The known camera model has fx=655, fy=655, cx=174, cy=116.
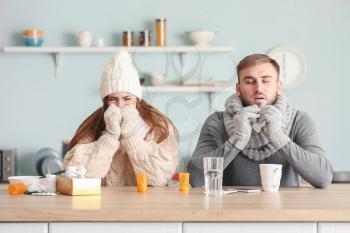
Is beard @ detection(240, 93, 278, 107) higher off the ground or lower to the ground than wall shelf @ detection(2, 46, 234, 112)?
lower

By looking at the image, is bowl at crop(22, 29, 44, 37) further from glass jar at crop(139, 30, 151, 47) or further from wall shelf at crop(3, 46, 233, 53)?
glass jar at crop(139, 30, 151, 47)

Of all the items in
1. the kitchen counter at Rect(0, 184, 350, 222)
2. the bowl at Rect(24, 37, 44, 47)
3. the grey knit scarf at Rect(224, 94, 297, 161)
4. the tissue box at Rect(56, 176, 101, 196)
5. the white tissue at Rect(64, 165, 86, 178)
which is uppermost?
the bowl at Rect(24, 37, 44, 47)

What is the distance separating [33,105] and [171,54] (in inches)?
46.4

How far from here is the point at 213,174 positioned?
2.17m

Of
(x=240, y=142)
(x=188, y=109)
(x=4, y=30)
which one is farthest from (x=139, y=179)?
(x=4, y=30)

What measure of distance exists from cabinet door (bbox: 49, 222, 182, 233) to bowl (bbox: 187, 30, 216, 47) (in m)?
3.45

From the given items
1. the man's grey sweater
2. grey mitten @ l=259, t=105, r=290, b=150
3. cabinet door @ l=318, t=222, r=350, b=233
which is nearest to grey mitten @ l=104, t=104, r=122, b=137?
the man's grey sweater

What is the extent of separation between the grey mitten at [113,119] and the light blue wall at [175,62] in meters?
2.36

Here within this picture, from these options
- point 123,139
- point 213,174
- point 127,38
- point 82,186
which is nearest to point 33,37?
point 127,38

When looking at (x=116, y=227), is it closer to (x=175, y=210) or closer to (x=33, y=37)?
(x=175, y=210)

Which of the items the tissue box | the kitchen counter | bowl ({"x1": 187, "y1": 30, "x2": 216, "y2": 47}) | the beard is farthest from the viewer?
bowl ({"x1": 187, "y1": 30, "x2": 216, "y2": 47})

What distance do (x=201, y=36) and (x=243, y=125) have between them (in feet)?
8.73

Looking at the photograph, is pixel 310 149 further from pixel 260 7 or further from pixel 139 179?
pixel 260 7

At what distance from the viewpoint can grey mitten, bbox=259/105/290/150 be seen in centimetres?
249
